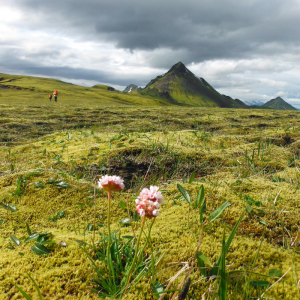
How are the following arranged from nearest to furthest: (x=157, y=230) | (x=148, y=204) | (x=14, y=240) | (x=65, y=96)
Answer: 1. (x=148, y=204)
2. (x=14, y=240)
3. (x=157, y=230)
4. (x=65, y=96)

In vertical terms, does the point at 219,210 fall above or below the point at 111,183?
below

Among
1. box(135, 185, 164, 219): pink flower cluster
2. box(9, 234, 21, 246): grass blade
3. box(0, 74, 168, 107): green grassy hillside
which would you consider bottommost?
box(9, 234, 21, 246): grass blade

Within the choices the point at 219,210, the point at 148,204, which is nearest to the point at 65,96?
the point at 219,210

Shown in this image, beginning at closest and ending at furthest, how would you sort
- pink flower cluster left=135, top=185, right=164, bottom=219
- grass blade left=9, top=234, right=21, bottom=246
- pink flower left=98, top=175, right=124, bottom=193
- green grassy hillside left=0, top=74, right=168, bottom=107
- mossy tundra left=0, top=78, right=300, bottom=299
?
pink flower cluster left=135, top=185, right=164, bottom=219, pink flower left=98, top=175, right=124, bottom=193, mossy tundra left=0, top=78, right=300, bottom=299, grass blade left=9, top=234, right=21, bottom=246, green grassy hillside left=0, top=74, right=168, bottom=107

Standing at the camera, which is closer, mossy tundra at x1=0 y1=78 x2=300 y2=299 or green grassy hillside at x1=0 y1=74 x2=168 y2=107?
mossy tundra at x1=0 y1=78 x2=300 y2=299

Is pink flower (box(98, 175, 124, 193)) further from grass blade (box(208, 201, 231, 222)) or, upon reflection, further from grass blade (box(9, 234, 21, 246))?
grass blade (box(9, 234, 21, 246))

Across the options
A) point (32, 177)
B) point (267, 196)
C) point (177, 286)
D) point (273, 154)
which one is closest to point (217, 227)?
point (177, 286)

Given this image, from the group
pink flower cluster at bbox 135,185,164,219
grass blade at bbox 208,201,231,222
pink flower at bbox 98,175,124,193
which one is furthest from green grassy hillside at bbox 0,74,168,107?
pink flower cluster at bbox 135,185,164,219

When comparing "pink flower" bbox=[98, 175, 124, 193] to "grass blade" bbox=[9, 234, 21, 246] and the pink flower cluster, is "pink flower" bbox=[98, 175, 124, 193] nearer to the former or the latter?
the pink flower cluster

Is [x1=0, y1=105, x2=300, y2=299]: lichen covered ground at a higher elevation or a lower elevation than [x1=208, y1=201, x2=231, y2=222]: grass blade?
lower

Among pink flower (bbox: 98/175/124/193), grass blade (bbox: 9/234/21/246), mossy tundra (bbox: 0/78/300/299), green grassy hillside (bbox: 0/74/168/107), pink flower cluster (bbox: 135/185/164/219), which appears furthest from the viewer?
green grassy hillside (bbox: 0/74/168/107)

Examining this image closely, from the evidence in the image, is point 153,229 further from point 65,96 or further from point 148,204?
point 65,96

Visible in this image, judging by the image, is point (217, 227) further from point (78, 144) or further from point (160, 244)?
point (78, 144)

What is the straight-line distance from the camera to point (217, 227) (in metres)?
2.24
